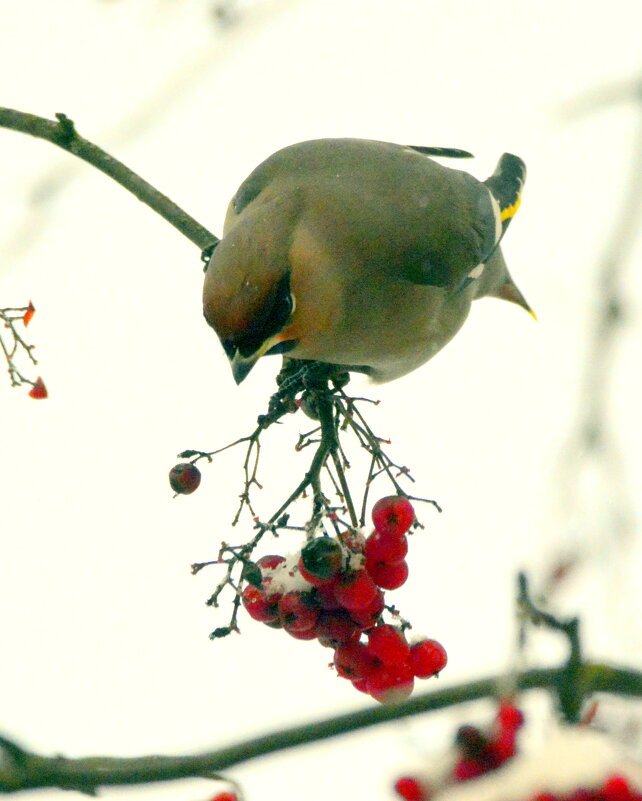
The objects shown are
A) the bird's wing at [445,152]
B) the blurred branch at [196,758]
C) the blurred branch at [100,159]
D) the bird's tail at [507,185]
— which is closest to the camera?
the blurred branch at [196,758]

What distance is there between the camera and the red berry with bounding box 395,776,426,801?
1.73m

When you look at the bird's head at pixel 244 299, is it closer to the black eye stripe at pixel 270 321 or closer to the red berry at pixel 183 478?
the black eye stripe at pixel 270 321

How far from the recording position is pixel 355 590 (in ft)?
7.37

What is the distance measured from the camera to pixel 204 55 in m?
4.73

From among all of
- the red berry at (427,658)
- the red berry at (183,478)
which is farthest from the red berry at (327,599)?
the red berry at (183,478)

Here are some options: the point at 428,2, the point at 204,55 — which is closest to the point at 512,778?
the point at 204,55

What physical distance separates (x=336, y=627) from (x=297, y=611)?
0.11m

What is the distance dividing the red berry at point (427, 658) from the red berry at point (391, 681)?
0.20 ft

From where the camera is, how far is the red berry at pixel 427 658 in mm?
2396

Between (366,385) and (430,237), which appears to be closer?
(430,237)

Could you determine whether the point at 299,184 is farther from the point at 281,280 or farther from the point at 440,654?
the point at 440,654

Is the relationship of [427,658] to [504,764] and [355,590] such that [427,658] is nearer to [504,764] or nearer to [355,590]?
[355,590]

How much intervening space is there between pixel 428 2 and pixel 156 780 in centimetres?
749

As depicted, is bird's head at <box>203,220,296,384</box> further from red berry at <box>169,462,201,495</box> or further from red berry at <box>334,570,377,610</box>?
red berry at <box>334,570,377,610</box>
